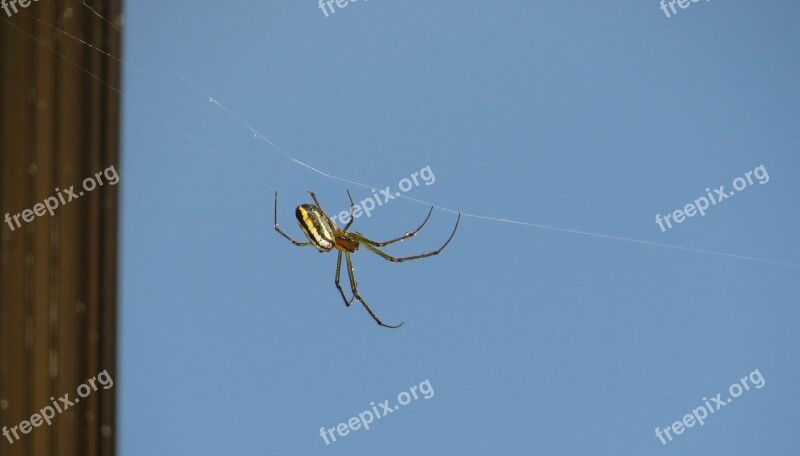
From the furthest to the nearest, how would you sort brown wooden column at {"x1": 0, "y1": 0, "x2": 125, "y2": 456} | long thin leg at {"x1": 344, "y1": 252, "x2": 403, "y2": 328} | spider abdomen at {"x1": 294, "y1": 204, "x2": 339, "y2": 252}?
1. brown wooden column at {"x1": 0, "y1": 0, "x2": 125, "y2": 456}
2. long thin leg at {"x1": 344, "y1": 252, "x2": 403, "y2": 328}
3. spider abdomen at {"x1": 294, "y1": 204, "x2": 339, "y2": 252}

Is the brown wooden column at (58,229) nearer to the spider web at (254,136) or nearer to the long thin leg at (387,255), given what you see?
the spider web at (254,136)

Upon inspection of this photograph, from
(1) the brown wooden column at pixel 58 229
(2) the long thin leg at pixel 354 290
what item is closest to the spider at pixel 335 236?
(2) the long thin leg at pixel 354 290

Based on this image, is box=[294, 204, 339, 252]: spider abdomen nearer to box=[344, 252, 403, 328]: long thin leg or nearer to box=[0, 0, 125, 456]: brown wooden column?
box=[344, 252, 403, 328]: long thin leg

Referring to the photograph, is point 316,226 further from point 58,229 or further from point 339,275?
point 58,229

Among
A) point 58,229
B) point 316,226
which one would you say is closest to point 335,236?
point 316,226

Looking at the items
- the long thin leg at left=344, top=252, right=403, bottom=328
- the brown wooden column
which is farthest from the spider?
the brown wooden column

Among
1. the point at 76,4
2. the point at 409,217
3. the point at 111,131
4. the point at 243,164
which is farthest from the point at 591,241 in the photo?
the point at 76,4

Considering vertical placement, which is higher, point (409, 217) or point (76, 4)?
point (76, 4)

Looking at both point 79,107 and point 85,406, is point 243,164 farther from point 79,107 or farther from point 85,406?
point 85,406
